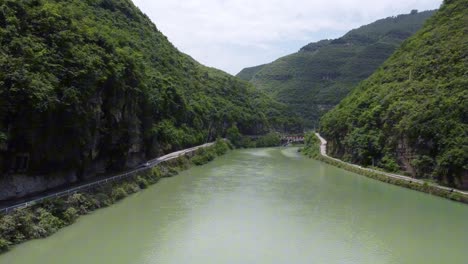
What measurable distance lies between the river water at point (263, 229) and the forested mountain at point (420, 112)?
12.4 feet

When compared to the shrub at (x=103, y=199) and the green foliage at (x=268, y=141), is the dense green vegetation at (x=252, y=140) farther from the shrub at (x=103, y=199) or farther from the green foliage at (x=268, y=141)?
the shrub at (x=103, y=199)

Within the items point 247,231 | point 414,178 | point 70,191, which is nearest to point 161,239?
point 247,231

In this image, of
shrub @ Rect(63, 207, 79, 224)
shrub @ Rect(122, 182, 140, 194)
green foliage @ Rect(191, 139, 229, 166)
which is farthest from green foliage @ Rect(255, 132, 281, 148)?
shrub @ Rect(63, 207, 79, 224)

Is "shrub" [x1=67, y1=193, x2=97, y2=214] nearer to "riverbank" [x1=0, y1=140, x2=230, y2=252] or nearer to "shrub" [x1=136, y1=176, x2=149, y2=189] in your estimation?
"riverbank" [x1=0, y1=140, x2=230, y2=252]

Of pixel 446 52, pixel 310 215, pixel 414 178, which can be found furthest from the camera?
pixel 446 52

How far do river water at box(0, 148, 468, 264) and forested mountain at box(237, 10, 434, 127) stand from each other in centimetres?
8581

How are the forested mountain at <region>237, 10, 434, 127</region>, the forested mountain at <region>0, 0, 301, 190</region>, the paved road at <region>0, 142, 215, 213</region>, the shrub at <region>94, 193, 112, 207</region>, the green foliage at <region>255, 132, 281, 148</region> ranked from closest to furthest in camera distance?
the paved road at <region>0, 142, 215, 213</region>, the forested mountain at <region>0, 0, 301, 190</region>, the shrub at <region>94, 193, 112, 207</region>, the green foliage at <region>255, 132, 281, 148</region>, the forested mountain at <region>237, 10, 434, 127</region>

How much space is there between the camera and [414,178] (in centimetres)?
3684

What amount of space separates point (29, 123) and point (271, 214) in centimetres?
1462

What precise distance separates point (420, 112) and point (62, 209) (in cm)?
2980

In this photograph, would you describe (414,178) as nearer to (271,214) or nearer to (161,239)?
(271,214)

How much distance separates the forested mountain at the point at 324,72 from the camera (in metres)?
123

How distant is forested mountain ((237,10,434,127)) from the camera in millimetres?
123062

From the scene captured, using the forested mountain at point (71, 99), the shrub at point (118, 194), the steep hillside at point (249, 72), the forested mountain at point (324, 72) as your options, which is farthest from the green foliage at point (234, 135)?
the steep hillside at point (249, 72)
